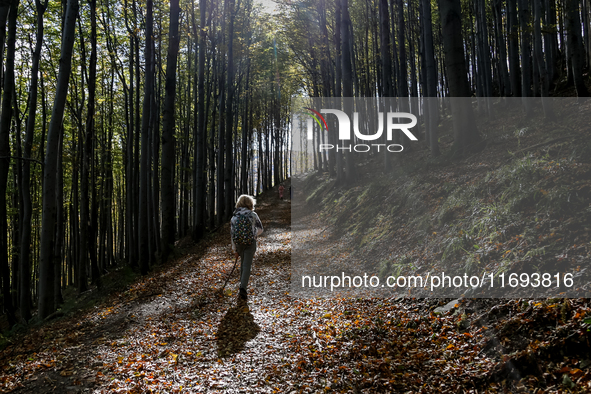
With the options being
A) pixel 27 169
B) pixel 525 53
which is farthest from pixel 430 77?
pixel 27 169

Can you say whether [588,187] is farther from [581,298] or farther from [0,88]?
[0,88]

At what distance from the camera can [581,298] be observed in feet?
11.9

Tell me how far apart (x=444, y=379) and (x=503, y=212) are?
3.86 m

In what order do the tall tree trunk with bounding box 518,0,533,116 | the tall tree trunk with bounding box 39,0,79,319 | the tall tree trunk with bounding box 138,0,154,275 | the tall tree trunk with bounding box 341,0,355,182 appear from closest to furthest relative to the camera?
the tall tree trunk with bounding box 39,0,79,319 → the tall tree trunk with bounding box 518,0,533,116 → the tall tree trunk with bounding box 138,0,154,275 → the tall tree trunk with bounding box 341,0,355,182

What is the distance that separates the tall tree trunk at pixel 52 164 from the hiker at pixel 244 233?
Result: 473 centimetres

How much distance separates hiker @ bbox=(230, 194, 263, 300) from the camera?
680cm

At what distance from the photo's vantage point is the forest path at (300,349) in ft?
11.2

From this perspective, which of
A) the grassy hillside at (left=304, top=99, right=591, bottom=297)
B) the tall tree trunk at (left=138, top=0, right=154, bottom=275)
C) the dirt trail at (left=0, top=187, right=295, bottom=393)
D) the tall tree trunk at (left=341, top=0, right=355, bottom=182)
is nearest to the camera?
the dirt trail at (left=0, top=187, right=295, bottom=393)

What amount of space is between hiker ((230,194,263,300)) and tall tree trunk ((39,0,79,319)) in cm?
473

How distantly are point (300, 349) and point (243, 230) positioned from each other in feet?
9.02

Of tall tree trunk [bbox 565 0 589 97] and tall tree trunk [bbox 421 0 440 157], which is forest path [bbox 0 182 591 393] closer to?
tall tree trunk [bbox 421 0 440 157]

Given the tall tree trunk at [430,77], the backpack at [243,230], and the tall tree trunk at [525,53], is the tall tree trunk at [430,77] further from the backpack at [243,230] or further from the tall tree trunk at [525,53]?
the backpack at [243,230]

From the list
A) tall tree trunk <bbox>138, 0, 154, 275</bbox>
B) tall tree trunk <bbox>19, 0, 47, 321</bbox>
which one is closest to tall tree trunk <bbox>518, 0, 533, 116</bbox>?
tall tree trunk <bbox>138, 0, 154, 275</bbox>

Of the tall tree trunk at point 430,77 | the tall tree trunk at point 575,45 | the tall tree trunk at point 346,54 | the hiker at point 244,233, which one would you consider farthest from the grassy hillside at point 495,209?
the tall tree trunk at point 346,54
